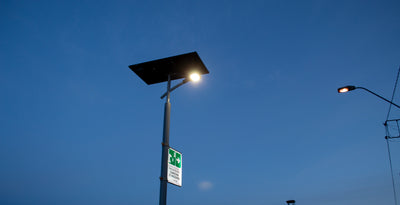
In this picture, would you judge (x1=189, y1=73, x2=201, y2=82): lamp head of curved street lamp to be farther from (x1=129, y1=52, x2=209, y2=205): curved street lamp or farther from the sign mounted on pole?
the sign mounted on pole

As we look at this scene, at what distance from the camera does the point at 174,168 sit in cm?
769

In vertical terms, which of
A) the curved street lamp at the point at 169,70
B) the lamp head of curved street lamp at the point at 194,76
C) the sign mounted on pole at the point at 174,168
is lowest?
the sign mounted on pole at the point at 174,168

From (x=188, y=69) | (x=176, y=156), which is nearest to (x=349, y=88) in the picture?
(x=188, y=69)

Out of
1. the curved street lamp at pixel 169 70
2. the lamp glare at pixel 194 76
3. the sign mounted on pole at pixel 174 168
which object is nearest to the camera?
Result: the sign mounted on pole at pixel 174 168

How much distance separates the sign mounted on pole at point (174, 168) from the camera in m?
7.46

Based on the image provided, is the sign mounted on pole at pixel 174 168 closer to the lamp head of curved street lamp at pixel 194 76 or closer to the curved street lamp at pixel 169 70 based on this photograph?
the curved street lamp at pixel 169 70

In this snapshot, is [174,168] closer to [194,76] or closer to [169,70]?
[194,76]

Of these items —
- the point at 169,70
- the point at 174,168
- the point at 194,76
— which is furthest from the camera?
the point at 169,70

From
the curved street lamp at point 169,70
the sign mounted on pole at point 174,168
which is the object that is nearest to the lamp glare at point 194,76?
the curved street lamp at point 169,70

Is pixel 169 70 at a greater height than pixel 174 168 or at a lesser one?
greater

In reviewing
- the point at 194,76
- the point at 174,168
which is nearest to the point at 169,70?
the point at 194,76

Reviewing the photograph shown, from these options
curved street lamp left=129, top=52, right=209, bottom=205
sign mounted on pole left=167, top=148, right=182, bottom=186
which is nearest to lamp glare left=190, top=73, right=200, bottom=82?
curved street lamp left=129, top=52, right=209, bottom=205

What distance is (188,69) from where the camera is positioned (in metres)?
8.62

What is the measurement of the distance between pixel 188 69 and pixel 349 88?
7.29 metres
